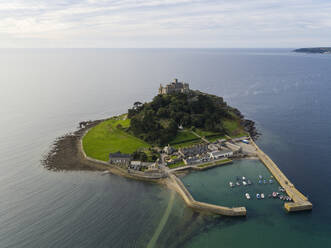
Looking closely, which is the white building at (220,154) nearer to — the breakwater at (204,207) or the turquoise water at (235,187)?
the turquoise water at (235,187)

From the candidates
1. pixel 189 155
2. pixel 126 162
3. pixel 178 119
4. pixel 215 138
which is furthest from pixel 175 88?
pixel 126 162

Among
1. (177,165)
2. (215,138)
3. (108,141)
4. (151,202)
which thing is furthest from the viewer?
(215,138)

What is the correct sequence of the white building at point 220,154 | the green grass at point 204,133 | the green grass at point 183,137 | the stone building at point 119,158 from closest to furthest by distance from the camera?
1. the stone building at point 119,158
2. the white building at point 220,154
3. the green grass at point 183,137
4. the green grass at point 204,133

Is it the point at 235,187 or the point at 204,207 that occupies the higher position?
the point at 235,187

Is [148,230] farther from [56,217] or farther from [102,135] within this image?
[102,135]

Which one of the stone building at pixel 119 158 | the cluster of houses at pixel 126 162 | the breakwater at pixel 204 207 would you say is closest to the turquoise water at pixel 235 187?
the breakwater at pixel 204 207

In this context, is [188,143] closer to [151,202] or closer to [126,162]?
[126,162]

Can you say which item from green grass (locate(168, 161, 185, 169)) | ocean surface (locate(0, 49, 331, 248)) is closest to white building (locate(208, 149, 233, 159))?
ocean surface (locate(0, 49, 331, 248))

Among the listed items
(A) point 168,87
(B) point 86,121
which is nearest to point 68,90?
(B) point 86,121
